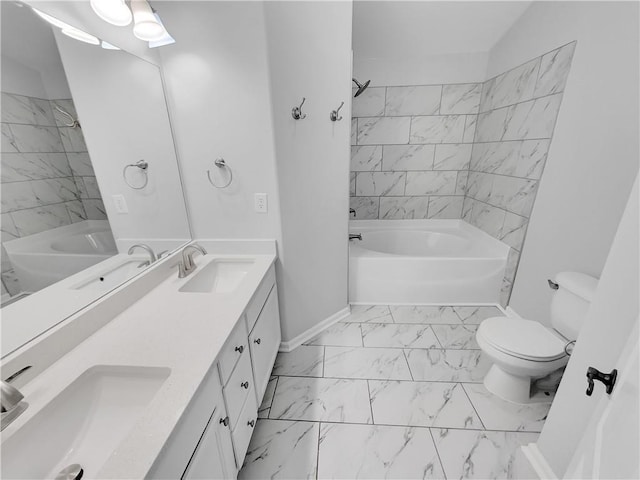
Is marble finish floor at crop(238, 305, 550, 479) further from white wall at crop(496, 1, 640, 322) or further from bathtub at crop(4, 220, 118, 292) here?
bathtub at crop(4, 220, 118, 292)

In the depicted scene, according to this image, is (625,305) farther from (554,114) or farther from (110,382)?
(554,114)

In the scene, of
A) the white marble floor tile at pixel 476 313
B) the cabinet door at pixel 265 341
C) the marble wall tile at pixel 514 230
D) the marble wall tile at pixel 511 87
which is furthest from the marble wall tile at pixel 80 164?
the marble wall tile at pixel 511 87

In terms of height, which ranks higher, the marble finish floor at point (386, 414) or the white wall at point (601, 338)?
the white wall at point (601, 338)

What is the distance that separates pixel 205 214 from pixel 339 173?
98 cm

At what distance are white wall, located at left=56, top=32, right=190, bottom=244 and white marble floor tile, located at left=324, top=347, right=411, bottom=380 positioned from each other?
1337mm

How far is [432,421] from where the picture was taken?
56.1 inches

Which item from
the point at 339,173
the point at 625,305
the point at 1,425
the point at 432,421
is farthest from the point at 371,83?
the point at 1,425

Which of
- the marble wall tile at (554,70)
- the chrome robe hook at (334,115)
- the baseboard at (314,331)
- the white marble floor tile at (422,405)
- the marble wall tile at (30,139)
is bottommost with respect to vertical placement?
the white marble floor tile at (422,405)

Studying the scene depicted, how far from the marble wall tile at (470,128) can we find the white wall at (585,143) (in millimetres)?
780

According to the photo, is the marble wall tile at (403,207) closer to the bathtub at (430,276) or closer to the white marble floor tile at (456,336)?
the bathtub at (430,276)

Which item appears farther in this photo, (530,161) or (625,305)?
(530,161)

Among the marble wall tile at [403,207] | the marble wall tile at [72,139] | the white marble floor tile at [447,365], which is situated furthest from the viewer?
the marble wall tile at [403,207]

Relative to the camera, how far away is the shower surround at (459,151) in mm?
2088

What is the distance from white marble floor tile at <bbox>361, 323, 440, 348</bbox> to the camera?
2000 millimetres
